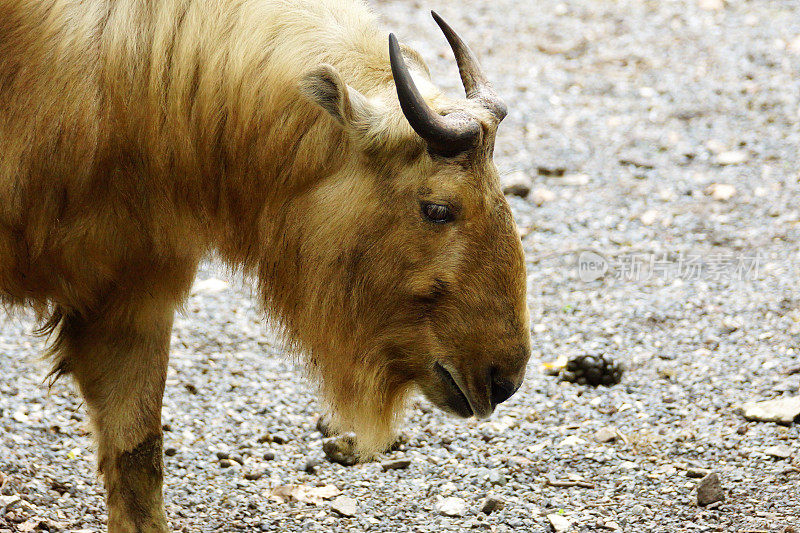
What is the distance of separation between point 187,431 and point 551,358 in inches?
73.9

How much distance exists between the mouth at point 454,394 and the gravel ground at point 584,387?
87 cm

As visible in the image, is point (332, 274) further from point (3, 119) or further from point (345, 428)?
point (3, 119)

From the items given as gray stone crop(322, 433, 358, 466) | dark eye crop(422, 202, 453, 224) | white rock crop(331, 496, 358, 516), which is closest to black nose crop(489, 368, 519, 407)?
dark eye crop(422, 202, 453, 224)

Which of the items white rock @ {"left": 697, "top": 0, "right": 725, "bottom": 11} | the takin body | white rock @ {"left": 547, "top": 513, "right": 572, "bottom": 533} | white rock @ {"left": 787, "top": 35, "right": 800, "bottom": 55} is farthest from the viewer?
white rock @ {"left": 697, "top": 0, "right": 725, "bottom": 11}

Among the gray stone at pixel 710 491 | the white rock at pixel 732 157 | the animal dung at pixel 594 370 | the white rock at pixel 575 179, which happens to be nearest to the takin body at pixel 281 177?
the gray stone at pixel 710 491

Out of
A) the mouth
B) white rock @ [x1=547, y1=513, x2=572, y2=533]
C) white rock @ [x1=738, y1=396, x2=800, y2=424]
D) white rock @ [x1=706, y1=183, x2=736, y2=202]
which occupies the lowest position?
white rock @ [x1=706, y1=183, x2=736, y2=202]

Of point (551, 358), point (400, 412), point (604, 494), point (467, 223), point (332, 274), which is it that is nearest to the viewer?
point (467, 223)

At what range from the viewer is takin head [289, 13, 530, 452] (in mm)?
3057

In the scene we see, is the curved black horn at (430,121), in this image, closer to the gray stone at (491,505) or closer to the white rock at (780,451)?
the gray stone at (491,505)

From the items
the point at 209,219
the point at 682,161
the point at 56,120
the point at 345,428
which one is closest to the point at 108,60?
the point at 56,120

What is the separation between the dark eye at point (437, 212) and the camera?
3.08 m

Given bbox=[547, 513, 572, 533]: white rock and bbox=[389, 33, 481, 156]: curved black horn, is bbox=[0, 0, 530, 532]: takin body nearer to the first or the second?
bbox=[389, 33, 481, 156]: curved black horn

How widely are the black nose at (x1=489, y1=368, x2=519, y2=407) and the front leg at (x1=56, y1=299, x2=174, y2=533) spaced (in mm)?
1275

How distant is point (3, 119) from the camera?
316cm
